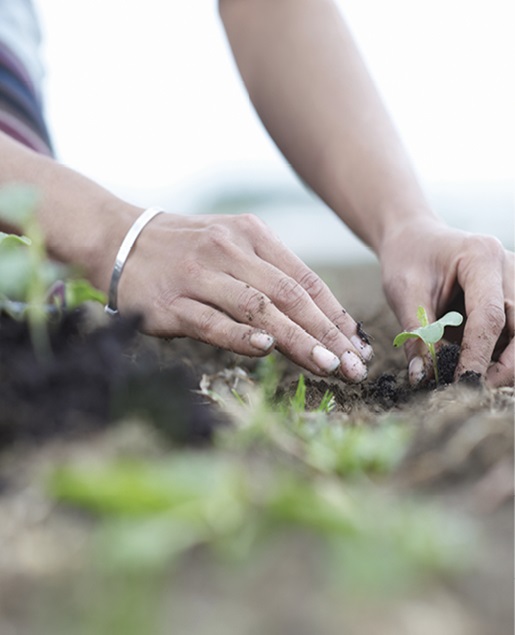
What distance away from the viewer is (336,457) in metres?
0.69

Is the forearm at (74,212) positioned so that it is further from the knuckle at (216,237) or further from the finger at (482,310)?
the finger at (482,310)

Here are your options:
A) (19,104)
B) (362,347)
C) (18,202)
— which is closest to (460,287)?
(362,347)

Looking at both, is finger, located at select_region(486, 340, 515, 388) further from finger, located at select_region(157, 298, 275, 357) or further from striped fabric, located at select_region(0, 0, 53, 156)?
striped fabric, located at select_region(0, 0, 53, 156)

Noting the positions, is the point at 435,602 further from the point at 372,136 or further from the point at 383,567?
the point at 372,136

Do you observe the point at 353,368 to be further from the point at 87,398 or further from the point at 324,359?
the point at 87,398

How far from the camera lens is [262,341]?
1269mm

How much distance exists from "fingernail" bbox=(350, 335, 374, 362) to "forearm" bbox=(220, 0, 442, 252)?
1.79 ft

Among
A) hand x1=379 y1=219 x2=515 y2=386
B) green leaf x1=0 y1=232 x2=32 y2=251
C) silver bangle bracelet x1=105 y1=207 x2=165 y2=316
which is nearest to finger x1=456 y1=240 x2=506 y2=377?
hand x1=379 y1=219 x2=515 y2=386

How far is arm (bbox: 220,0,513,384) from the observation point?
149 centimetres

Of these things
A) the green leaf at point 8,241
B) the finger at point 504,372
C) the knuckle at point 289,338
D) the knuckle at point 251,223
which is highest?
the green leaf at point 8,241

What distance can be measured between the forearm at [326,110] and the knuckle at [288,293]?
21.8 inches

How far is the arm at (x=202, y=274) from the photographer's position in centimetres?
130

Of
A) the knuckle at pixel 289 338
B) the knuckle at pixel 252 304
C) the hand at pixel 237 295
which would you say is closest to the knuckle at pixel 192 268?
the hand at pixel 237 295

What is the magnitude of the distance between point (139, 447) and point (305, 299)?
0.76 m
